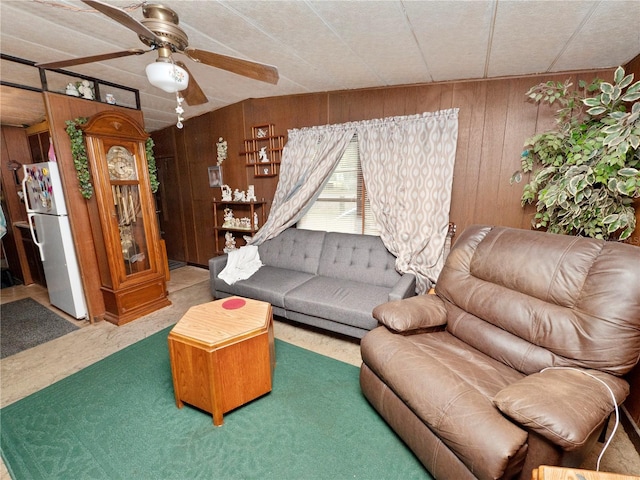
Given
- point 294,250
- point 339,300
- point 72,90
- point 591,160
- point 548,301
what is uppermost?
point 72,90

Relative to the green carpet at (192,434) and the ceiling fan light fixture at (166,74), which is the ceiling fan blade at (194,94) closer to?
the ceiling fan light fixture at (166,74)

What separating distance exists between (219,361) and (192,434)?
0.45 meters

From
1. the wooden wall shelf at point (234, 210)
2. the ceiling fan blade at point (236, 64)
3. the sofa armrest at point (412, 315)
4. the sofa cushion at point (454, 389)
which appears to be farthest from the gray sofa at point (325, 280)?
the ceiling fan blade at point (236, 64)

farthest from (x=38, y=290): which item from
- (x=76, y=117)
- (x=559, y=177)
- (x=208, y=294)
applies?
(x=559, y=177)

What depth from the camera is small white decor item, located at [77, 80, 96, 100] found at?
2740mm

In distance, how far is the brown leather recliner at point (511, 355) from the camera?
1088 mm

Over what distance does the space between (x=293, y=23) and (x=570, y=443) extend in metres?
2.43

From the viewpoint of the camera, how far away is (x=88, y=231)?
9.49ft

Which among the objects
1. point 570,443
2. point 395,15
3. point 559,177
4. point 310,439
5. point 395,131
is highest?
point 395,15

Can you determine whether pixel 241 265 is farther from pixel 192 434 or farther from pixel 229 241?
pixel 192 434

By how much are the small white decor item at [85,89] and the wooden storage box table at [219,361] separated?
2531 mm

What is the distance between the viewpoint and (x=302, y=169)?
132 inches

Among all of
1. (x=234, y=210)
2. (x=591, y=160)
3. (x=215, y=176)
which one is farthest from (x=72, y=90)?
(x=591, y=160)

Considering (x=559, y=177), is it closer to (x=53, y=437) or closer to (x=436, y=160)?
(x=436, y=160)
